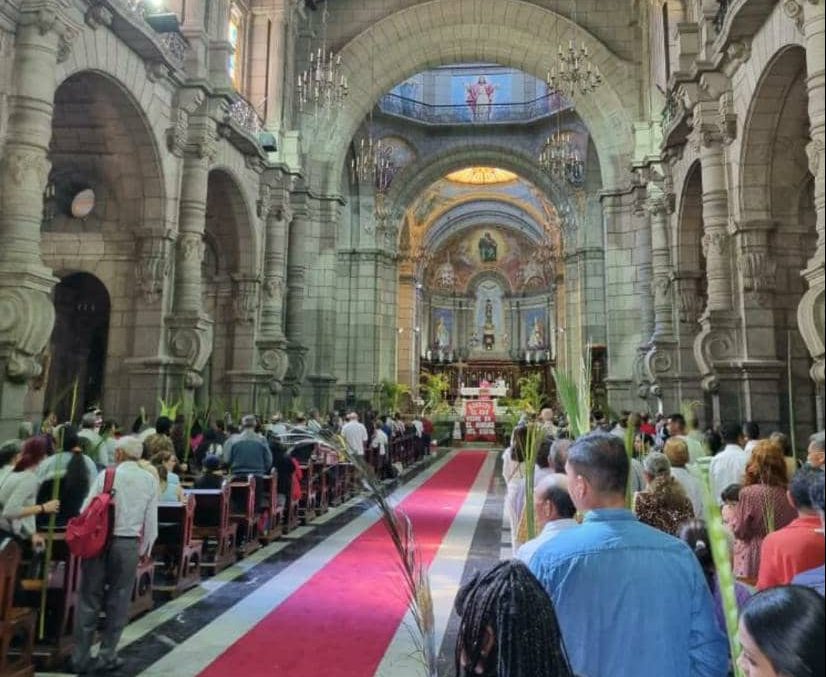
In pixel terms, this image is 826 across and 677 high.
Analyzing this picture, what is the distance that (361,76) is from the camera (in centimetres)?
2030

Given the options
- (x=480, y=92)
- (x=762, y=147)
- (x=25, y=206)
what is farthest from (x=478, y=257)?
(x=25, y=206)

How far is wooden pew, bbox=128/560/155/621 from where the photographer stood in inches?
215

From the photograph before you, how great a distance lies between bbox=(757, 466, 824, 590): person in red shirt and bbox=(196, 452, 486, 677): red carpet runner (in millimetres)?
1540

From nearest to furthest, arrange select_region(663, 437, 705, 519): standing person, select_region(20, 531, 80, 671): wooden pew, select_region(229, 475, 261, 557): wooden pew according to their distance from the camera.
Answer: select_region(20, 531, 80, 671): wooden pew → select_region(663, 437, 705, 519): standing person → select_region(229, 475, 261, 557): wooden pew

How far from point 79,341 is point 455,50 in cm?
1359

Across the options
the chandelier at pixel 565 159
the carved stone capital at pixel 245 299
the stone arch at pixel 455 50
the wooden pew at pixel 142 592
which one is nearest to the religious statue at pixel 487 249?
the chandelier at pixel 565 159

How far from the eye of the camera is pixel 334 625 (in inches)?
215

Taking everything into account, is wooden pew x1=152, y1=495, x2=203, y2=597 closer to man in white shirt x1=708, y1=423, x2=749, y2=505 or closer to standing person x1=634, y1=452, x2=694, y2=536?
standing person x1=634, y1=452, x2=694, y2=536

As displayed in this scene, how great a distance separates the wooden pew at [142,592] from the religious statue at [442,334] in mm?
37951

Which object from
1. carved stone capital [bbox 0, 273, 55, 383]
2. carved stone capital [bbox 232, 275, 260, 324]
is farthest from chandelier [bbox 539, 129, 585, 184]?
carved stone capital [bbox 0, 273, 55, 383]

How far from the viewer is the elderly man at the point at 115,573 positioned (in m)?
4.47

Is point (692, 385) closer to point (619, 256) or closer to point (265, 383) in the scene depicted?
point (619, 256)

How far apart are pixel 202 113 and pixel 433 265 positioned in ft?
101

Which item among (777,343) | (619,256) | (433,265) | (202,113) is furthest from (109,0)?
(433,265)
